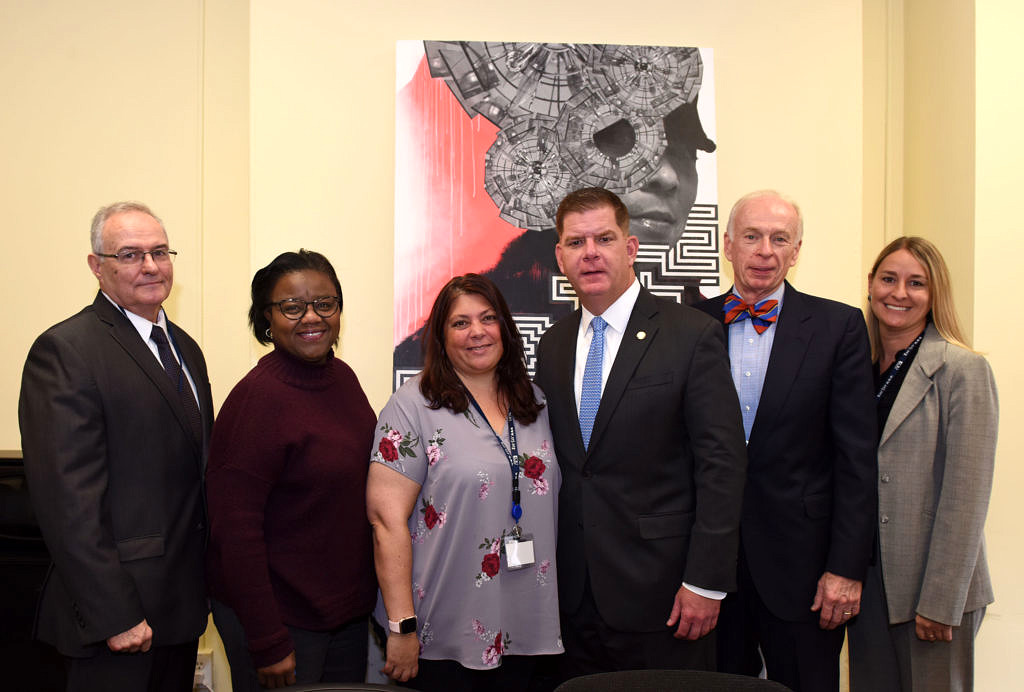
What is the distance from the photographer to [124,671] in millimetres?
2129

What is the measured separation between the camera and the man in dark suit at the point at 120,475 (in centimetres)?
202

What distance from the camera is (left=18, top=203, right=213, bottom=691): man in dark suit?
202 centimetres

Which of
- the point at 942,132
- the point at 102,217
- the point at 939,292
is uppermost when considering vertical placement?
the point at 942,132

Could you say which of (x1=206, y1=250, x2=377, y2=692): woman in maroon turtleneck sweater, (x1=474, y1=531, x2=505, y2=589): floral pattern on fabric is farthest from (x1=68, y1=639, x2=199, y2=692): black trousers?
(x1=474, y1=531, x2=505, y2=589): floral pattern on fabric

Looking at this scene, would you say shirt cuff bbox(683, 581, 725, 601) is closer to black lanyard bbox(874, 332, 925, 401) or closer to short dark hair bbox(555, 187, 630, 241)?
black lanyard bbox(874, 332, 925, 401)

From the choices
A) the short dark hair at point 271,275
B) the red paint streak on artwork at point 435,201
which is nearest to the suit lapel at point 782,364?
the short dark hair at point 271,275

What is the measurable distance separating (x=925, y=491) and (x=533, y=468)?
132 centimetres

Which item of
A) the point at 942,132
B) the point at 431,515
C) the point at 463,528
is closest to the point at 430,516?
the point at 431,515

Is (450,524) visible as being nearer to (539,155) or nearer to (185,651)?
(185,651)

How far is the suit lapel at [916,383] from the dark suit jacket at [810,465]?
185 mm

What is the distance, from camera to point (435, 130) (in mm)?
3486

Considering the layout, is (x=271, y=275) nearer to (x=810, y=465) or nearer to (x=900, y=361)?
(x=810, y=465)

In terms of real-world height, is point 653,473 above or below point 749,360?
below

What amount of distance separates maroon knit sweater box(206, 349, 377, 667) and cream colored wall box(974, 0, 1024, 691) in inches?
113
